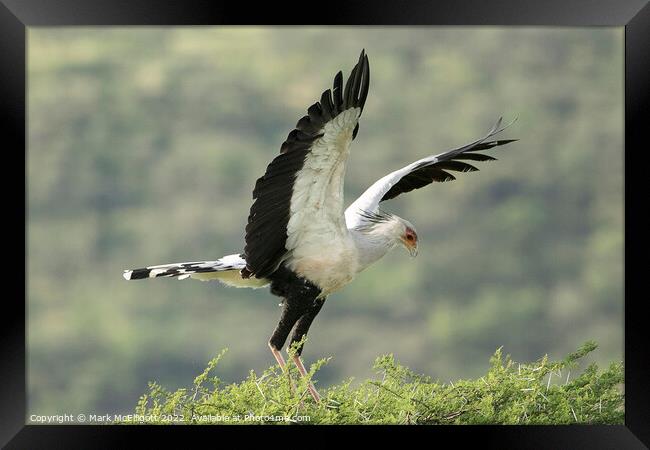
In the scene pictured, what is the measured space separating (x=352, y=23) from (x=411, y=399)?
1.85 metres

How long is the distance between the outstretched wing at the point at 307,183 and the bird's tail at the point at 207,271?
3.8 inches

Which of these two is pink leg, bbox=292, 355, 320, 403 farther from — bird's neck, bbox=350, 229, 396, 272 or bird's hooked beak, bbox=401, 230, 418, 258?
bird's hooked beak, bbox=401, 230, 418, 258

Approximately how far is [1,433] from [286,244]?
166cm

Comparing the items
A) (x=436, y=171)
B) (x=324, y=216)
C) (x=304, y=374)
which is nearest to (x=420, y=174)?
(x=436, y=171)

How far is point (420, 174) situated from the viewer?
258 inches

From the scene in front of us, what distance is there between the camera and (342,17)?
517cm

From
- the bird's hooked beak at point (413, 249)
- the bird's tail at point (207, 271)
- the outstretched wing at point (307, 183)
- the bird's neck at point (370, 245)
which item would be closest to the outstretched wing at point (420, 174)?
the bird's neck at point (370, 245)

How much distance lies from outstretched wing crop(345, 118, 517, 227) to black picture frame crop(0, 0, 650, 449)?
1.06m

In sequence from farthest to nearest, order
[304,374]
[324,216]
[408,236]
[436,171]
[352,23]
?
[436,171], [408,236], [304,374], [324,216], [352,23]

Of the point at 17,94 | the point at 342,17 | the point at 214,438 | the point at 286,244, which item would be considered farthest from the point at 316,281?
the point at 17,94

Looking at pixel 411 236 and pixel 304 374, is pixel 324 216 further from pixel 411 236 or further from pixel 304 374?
pixel 304 374

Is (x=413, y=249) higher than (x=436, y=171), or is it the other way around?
(x=436, y=171)

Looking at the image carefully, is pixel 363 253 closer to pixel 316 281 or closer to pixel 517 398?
pixel 316 281

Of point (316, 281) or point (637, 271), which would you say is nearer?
point (637, 271)
